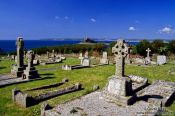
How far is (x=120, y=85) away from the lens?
37.8 ft

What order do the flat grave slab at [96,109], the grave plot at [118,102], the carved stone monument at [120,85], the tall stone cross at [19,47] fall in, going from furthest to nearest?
the tall stone cross at [19,47]
the carved stone monument at [120,85]
the grave plot at [118,102]
the flat grave slab at [96,109]

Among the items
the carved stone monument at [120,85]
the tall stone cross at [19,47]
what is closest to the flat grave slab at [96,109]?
the carved stone monument at [120,85]

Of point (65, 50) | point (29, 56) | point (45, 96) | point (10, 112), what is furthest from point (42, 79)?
point (65, 50)

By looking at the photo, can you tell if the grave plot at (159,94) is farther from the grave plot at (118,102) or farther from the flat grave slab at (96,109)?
the flat grave slab at (96,109)

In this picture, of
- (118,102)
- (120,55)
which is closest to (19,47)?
(120,55)

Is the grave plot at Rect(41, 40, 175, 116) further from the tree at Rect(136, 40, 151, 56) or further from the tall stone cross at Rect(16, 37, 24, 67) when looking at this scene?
the tree at Rect(136, 40, 151, 56)

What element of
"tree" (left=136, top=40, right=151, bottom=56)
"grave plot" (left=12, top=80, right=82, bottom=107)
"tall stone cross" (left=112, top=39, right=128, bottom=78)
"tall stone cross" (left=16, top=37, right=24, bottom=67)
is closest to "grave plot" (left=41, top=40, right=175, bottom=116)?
"tall stone cross" (left=112, top=39, right=128, bottom=78)

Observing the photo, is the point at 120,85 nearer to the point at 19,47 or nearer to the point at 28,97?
the point at 28,97

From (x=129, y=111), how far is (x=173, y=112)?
2220 millimetres

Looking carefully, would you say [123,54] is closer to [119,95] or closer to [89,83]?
[119,95]

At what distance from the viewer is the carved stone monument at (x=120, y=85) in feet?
36.6

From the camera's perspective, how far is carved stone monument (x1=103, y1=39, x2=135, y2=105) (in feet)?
36.6

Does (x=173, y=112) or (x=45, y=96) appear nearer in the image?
(x=173, y=112)

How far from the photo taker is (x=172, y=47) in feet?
158
